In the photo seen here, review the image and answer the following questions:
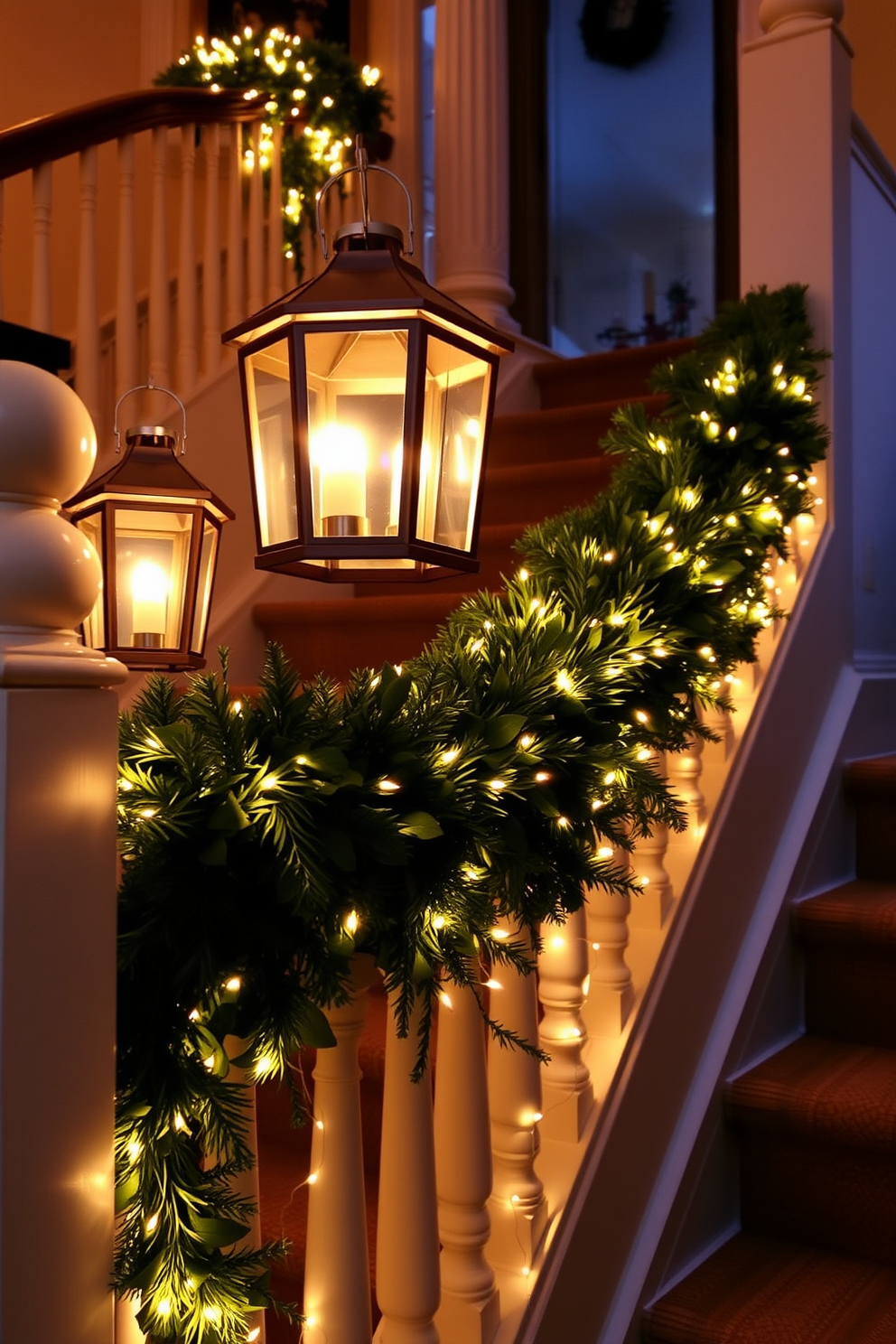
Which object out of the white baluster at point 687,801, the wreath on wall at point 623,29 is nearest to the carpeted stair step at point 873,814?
the white baluster at point 687,801

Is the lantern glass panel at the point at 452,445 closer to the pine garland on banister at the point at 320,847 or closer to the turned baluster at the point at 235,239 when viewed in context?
the pine garland on banister at the point at 320,847

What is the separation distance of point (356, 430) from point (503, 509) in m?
1.99

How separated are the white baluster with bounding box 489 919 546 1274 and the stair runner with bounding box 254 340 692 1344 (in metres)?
0.19

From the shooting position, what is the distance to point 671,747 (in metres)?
1.45

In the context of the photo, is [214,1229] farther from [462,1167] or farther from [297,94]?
[297,94]

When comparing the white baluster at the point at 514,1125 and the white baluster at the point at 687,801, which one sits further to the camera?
the white baluster at the point at 687,801

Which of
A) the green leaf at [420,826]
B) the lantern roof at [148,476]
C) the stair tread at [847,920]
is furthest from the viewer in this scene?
the stair tread at [847,920]

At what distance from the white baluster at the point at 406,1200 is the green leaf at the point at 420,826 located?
21 centimetres

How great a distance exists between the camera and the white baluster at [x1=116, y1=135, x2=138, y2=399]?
2811mm

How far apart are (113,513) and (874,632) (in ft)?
5.86

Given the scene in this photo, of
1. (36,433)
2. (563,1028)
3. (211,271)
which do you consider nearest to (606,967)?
(563,1028)

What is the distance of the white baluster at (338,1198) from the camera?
3.14 ft

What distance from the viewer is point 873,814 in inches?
91.6

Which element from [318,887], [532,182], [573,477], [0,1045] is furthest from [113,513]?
[532,182]
